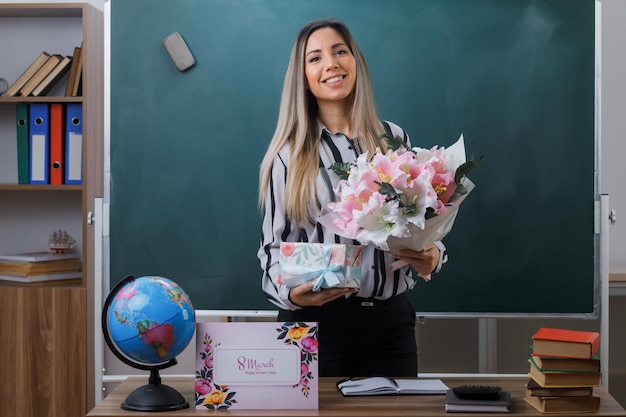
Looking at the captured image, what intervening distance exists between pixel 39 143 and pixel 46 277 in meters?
0.59

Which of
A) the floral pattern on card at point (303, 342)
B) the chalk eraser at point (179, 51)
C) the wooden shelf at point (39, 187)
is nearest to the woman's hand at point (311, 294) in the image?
the floral pattern on card at point (303, 342)

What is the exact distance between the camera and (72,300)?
3.55 m

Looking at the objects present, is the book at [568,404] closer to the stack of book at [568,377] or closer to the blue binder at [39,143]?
the stack of book at [568,377]

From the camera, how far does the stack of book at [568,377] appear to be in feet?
6.59

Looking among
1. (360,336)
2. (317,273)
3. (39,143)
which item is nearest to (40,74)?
(39,143)

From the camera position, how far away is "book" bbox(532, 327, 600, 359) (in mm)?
2010

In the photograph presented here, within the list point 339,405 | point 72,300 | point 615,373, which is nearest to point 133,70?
point 72,300

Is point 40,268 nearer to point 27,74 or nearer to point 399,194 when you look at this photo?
point 27,74

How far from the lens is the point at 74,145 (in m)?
3.68

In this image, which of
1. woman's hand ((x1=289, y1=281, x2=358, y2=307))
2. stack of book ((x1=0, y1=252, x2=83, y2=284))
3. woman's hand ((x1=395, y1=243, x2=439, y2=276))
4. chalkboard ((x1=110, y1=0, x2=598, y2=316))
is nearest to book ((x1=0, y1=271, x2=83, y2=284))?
stack of book ((x1=0, y1=252, x2=83, y2=284))

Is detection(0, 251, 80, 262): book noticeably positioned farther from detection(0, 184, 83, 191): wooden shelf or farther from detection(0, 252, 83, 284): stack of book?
detection(0, 184, 83, 191): wooden shelf

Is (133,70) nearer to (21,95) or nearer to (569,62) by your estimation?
(21,95)

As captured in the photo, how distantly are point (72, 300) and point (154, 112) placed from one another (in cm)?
93

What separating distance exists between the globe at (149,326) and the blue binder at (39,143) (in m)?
1.86
